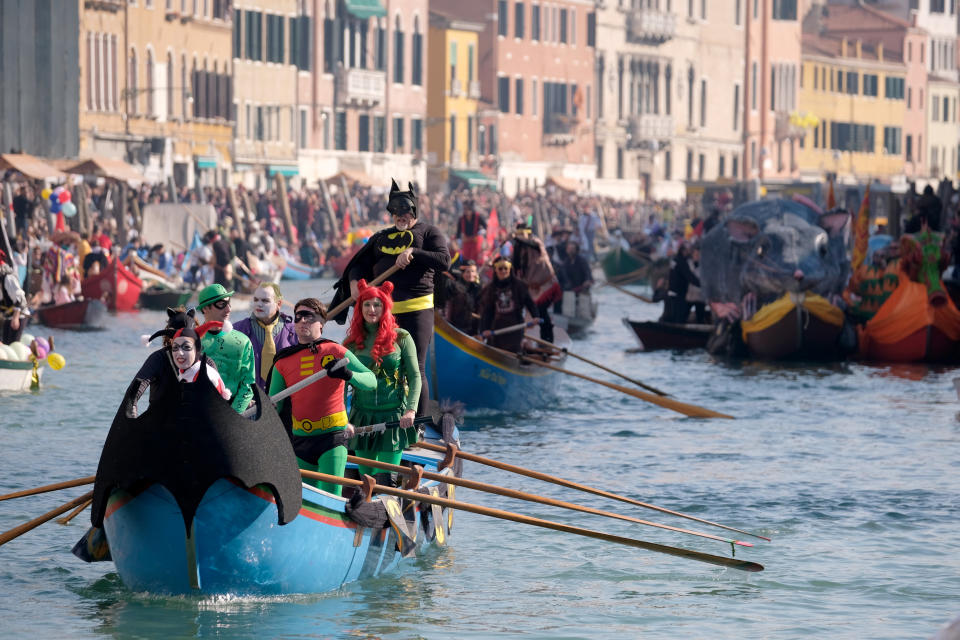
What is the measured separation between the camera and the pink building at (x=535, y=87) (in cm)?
8288

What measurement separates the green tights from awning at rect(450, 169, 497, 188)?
65129 millimetres

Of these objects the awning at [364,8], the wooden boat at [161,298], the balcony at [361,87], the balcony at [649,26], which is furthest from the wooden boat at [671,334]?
the balcony at [649,26]

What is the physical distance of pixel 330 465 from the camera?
40.8ft

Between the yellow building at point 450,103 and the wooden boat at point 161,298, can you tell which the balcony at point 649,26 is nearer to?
the yellow building at point 450,103

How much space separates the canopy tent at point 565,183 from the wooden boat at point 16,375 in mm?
56440

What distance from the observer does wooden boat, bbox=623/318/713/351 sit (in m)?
31.5

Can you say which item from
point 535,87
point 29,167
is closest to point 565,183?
point 535,87

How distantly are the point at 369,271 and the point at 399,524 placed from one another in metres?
3.04

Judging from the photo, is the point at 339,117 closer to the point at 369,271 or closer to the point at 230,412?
the point at 369,271

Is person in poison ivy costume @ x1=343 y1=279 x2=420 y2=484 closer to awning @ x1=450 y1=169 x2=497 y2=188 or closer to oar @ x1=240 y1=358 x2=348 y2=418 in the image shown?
oar @ x1=240 y1=358 x2=348 y2=418

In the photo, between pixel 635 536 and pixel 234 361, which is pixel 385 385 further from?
pixel 635 536

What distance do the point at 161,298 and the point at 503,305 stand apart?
49.7 feet

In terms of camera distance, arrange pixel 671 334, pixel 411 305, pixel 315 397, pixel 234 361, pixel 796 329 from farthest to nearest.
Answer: pixel 671 334 → pixel 796 329 → pixel 411 305 → pixel 315 397 → pixel 234 361

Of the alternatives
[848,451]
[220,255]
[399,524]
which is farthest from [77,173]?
[399,524]
